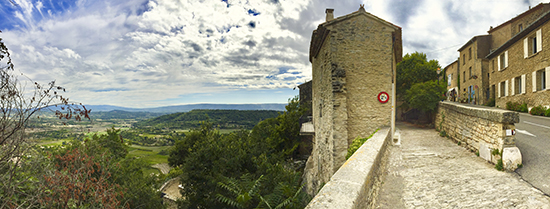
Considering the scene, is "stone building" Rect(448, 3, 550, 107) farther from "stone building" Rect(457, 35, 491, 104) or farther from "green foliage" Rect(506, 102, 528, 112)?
"green foliage" Rect(506, 102, 528, 112)

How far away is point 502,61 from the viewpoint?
724 inches

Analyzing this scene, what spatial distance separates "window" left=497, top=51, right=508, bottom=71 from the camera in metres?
17.3

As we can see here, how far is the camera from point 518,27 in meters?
20.5

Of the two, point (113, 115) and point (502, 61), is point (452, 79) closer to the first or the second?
point (502, 61)

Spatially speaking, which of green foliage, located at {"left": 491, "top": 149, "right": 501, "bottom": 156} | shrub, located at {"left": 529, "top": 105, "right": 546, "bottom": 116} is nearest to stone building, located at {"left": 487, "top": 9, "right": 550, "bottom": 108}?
shrub, located at {"left": 529, "top": 105, "right": 546, "bottom": 116}

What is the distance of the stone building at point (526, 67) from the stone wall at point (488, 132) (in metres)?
9.50

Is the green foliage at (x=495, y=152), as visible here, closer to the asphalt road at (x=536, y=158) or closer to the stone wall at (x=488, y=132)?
the stone wall at (x=488, y=132)

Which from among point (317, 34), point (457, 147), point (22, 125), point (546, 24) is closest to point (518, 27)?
point (546, 24)

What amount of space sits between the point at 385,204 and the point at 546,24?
17774mm

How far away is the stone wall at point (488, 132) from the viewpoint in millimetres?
5086

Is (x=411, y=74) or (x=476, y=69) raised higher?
(x=476, y=69)

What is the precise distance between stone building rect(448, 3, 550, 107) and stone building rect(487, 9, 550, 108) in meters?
0.93

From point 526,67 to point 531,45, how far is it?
1442mm

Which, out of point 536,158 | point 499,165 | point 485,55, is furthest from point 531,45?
point 499,165
